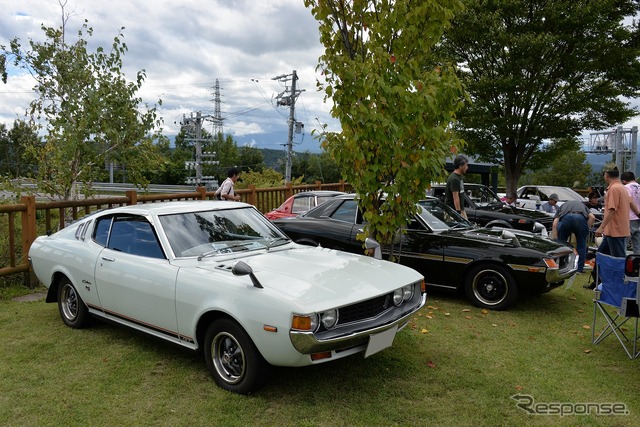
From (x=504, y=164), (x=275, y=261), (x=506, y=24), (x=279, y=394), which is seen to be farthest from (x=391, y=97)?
(x=504, y=164)

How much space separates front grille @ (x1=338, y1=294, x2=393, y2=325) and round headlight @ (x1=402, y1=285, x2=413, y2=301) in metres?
0.20

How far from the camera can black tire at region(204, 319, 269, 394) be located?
143 inches

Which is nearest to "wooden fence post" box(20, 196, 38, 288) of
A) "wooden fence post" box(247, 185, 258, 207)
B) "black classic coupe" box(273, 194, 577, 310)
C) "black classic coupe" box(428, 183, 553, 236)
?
"black classic coupe" box(273, 194, 577, 310)

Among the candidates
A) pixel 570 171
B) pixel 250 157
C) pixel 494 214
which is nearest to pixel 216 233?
pixel 494 214

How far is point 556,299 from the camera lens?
23.2 ft

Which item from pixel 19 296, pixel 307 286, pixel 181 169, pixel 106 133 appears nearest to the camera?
pixel 307 286

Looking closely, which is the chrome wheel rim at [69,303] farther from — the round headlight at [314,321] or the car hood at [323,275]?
the round headlight at [314,321]

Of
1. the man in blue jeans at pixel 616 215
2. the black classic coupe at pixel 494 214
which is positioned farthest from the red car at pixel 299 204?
the man in blue jeans at pixel 616 215

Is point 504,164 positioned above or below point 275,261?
above

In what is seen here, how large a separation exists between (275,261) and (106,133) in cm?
497

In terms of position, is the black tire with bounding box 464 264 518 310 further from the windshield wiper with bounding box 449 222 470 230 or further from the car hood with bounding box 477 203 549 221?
the car hood with bounding box 477 203 549 221

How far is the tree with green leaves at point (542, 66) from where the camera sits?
16859 mm

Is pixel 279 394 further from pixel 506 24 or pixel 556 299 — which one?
pixel 506 24

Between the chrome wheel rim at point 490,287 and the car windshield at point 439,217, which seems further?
the car windshield at point 439,217
